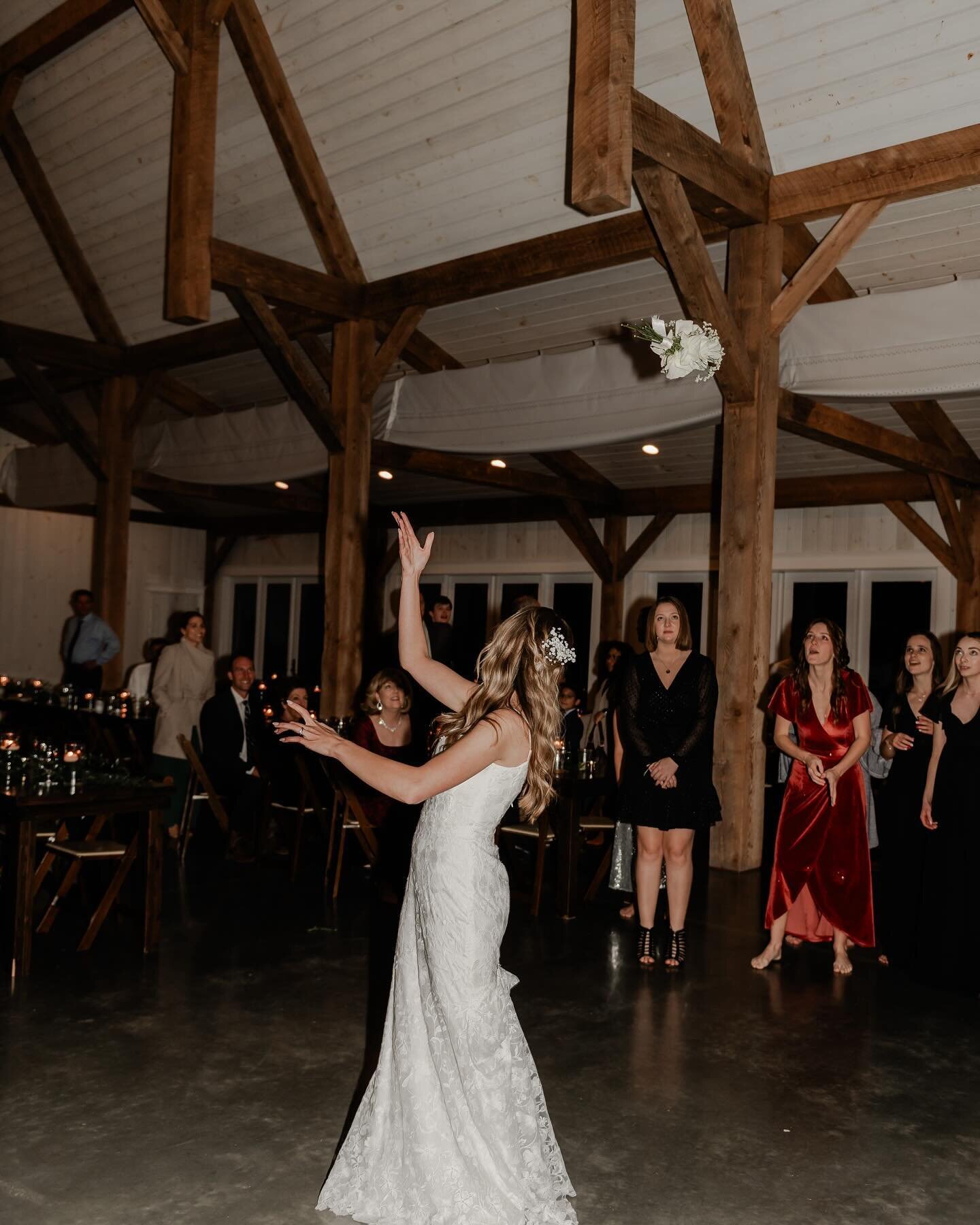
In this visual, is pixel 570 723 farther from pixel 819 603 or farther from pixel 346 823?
pixel 819 603

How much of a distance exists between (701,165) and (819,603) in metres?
6.80

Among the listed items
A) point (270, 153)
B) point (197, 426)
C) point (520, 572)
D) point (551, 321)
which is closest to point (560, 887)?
point (551, 321)

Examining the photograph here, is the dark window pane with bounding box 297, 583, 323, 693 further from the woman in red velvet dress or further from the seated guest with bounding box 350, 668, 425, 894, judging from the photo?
the woman in red velvet dress

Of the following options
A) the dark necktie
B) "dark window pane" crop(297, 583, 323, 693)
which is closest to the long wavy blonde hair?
the dark necktie

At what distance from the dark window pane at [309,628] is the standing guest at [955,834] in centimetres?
1151

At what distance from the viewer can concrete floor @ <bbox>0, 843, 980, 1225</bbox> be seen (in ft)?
9.37

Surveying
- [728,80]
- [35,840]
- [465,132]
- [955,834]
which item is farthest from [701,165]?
[35,840]

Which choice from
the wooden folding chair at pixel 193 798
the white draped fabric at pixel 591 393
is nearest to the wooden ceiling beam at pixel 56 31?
the white draped fabric at pixel 591 393

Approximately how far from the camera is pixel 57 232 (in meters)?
10.1

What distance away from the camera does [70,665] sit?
33.6ft

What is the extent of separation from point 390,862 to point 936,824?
2732mm

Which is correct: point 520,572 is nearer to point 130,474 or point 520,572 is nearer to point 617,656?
point 130,474

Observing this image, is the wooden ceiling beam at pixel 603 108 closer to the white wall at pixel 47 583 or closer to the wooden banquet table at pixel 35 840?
the wooden banquet table at pixel 35 840

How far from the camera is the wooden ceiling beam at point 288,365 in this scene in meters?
7.66
